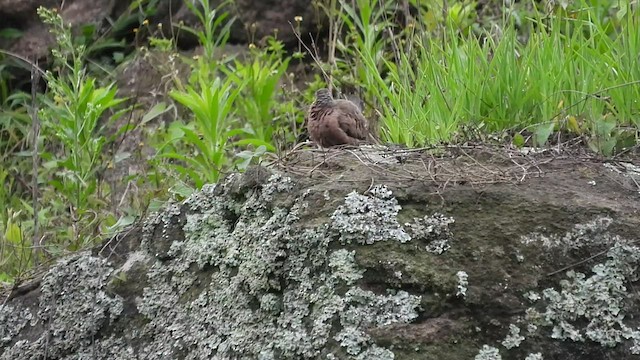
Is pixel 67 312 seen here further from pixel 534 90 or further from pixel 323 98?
pixel 534 90

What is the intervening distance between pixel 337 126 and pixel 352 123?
2.9 inches

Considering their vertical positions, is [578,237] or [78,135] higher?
[578,237]

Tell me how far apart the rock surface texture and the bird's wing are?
497 millimetres

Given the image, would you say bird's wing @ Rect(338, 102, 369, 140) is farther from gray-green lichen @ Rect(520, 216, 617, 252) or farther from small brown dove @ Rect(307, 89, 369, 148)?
gray-green lichen @ Rect(520, 216, 617, 252)

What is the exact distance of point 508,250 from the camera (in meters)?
2.34

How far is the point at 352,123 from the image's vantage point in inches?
131

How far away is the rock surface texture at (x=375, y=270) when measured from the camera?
2.26 metres

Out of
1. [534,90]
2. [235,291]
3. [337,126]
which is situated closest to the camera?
[235,291]

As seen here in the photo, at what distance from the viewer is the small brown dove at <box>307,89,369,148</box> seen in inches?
130

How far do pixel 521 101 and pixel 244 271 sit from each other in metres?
1.17

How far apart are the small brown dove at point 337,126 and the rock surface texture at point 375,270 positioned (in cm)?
46

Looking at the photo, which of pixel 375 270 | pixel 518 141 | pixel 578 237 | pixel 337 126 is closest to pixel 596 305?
pixel 578 237

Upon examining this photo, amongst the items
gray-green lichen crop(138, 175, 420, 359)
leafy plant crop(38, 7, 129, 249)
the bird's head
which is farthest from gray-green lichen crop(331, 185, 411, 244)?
leafy plant crop(38, 7, 129, 249)

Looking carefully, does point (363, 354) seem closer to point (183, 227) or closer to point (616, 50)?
point (183, 227)
